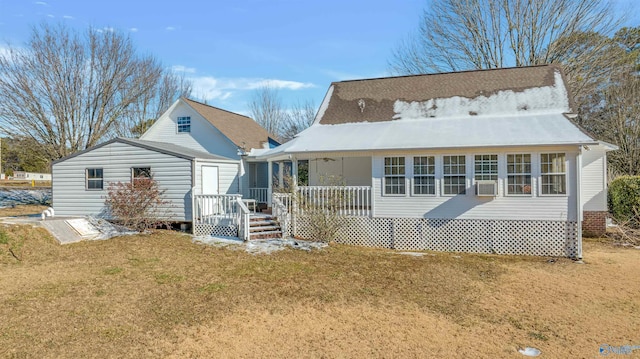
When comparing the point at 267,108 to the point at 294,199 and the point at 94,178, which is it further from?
the point at 294,199

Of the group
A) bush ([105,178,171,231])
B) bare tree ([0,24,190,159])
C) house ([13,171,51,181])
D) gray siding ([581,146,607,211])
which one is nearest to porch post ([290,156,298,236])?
bush ([105,178,171,231])

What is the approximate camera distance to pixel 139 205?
12914mm

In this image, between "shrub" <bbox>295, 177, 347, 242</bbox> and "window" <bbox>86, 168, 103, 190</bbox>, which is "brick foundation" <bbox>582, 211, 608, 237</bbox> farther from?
"window" <bbox>86, 168, 103, 190</bbox>

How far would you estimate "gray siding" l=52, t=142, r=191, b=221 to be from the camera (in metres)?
13.2

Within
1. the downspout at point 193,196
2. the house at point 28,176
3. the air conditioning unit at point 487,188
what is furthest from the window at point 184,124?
the house at point 28,176

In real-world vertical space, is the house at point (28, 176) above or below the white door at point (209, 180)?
above

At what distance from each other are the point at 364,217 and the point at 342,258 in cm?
238

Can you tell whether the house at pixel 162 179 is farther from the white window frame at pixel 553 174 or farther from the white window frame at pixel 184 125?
the white window frame at pixel 553 174

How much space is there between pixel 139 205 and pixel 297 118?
26.0m

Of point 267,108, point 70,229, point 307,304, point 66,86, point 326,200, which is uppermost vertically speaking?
point 267,108

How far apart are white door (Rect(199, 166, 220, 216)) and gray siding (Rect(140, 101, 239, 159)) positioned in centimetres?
257

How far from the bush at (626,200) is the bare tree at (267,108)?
27861 mm

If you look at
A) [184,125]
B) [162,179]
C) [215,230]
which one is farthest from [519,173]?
[184,125]

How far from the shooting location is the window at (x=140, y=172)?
13.5 m
